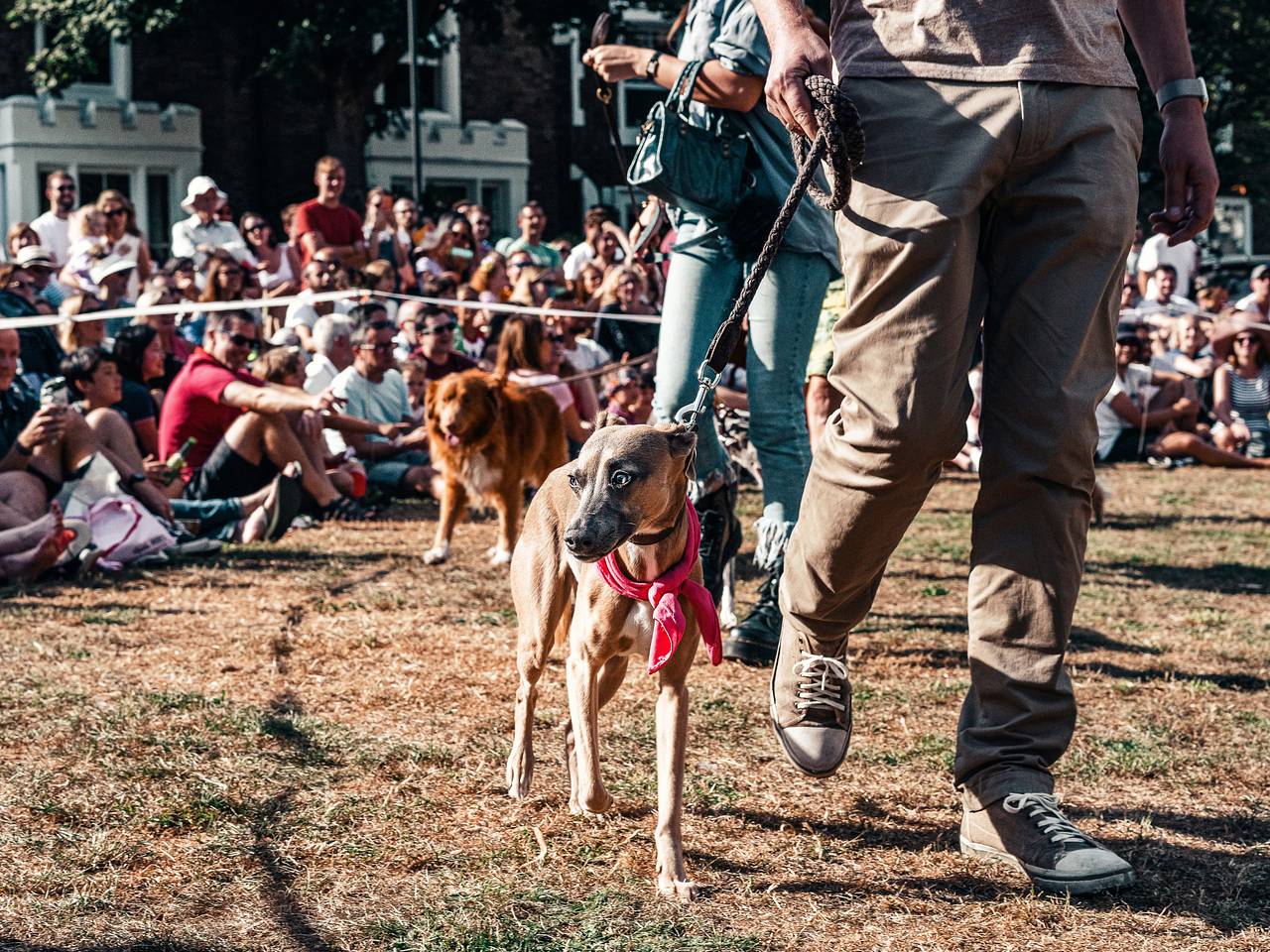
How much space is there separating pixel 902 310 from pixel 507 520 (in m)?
4.89

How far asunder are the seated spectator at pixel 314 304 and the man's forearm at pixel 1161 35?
7934 millimetres

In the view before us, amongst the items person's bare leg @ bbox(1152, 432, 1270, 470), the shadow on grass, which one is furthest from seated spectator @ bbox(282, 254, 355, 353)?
person's bare leg @ bbox(1152, 432, 1270, 470)

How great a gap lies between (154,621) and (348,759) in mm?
2236

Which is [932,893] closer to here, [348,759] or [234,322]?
[348,759]

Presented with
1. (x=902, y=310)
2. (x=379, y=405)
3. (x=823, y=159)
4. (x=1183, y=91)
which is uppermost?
(x=1183, y=91)

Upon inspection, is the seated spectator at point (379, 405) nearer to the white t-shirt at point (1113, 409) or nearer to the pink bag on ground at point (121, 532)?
the pink bag on ground at point (121, 532)

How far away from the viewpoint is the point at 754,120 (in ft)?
14.8

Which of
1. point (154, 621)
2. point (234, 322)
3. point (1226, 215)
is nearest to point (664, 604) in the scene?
point (154, 621)

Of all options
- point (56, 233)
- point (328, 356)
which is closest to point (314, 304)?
point (328, 356)

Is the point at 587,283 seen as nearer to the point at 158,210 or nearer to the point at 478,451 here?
the point at 478,451

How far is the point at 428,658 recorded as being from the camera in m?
5.07

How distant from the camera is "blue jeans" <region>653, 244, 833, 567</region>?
14.5 feet

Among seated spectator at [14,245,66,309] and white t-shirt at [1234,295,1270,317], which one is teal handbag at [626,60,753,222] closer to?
seated spectator at [14,245,66,309]

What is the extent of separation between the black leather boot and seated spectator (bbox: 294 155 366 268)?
27.7ft
